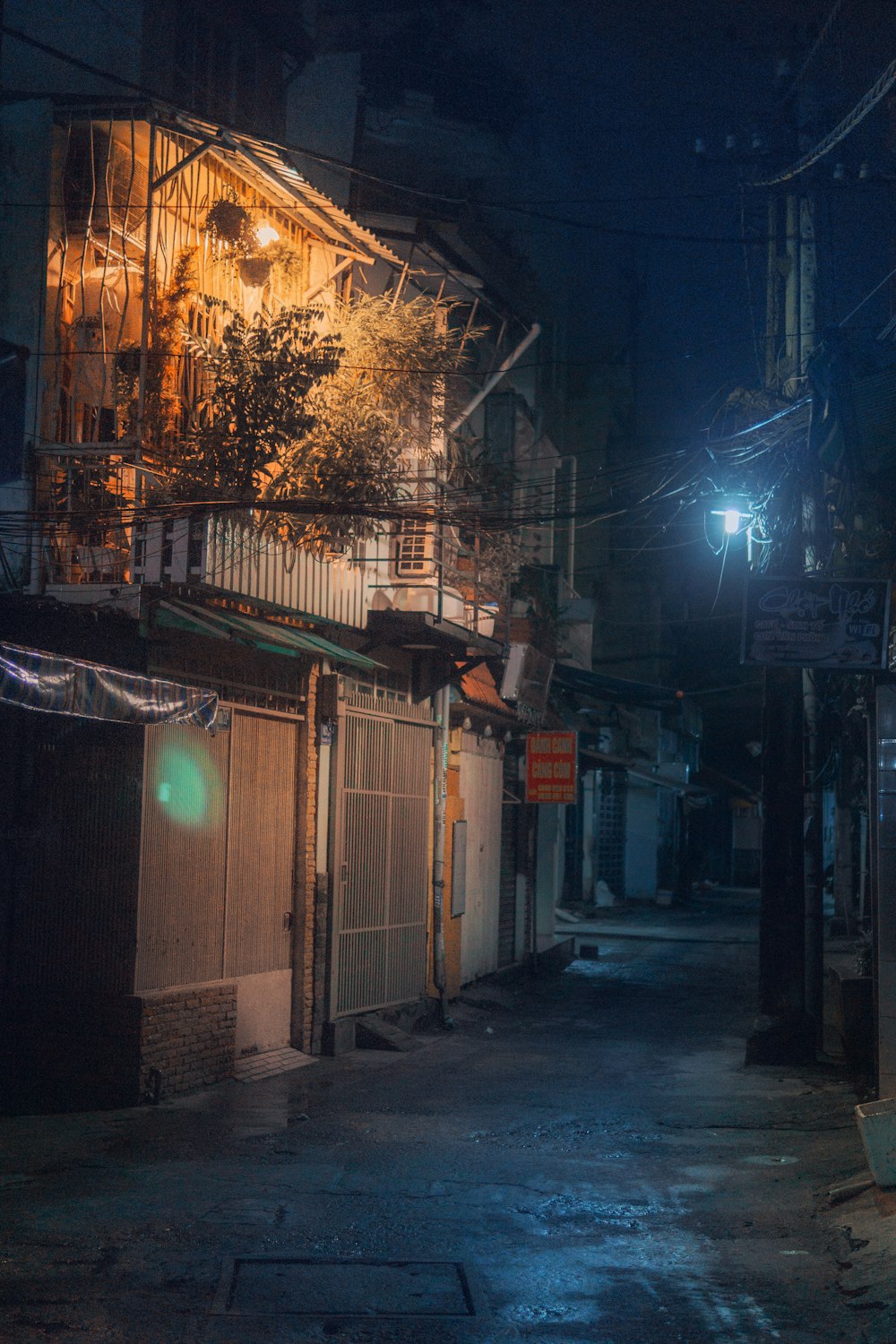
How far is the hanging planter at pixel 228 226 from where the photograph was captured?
13180 mm

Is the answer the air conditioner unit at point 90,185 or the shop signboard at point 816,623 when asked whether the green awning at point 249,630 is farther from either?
the shop signboard at point 816,623

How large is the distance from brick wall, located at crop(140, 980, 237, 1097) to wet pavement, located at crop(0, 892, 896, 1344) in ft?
0.86

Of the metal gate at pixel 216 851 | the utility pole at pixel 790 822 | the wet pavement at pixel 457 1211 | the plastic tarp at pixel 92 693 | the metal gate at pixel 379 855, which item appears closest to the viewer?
the wet pavement at pixel 457 1211

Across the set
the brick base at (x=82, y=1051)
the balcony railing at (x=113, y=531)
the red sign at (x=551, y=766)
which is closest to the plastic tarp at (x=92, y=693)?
the balcony railing at (x=113, y=531)

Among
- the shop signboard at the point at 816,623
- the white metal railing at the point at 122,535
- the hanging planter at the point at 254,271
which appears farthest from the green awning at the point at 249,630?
the shop signboard at the point at 816,623

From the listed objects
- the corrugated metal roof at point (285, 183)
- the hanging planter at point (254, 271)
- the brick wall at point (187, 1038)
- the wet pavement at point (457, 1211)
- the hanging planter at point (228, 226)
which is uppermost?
the corrugated metal roof at point (285, 183)

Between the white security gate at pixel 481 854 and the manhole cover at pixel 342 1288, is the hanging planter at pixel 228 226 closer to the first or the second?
the white security gate at pixel 481 854

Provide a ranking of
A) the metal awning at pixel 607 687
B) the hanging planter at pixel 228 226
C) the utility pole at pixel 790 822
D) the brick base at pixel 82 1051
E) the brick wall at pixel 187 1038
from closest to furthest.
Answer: the brick base at pixel 82 1051 → the brick wall at pixel 187 1038 → the hanging planter at pixel 228 226 → the utility pole at pixel 790 822 → the metal awning at pixel 607 687

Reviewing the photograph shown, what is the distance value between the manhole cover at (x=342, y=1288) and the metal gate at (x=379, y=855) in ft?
25.3

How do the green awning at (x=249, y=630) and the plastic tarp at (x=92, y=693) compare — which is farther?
the green awning at (x=249, y=630)

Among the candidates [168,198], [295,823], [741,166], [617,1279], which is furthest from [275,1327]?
[741,166]

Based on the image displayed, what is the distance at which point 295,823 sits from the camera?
14680 millimetres

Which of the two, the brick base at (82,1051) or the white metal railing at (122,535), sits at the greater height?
the white metal railing at (122,535)

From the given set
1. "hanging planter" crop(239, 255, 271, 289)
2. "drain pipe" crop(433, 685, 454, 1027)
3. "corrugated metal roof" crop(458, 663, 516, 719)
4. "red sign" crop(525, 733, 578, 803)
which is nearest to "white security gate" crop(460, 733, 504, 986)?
"corrugated metal roof" crop(458, 663, 516, 719)
